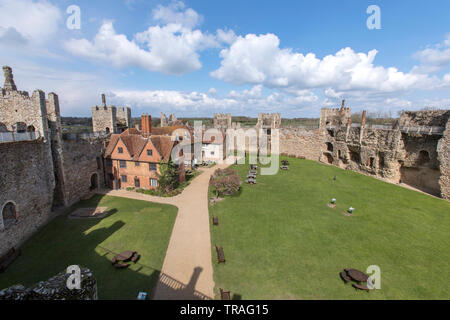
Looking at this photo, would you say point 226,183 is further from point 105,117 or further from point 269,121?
point 269,121

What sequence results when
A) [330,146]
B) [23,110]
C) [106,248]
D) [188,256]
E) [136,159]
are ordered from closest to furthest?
[188,256], [106,248], [23,110], [136,159], [330,146]

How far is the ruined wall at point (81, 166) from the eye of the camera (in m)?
22.3

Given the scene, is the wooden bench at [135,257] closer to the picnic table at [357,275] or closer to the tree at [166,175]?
the tree at [166,175]

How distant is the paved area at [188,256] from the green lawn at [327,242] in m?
0.79

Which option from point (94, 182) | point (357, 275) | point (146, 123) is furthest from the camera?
point (146, 123)

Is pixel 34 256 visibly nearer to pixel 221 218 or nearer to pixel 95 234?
pixel 95 234

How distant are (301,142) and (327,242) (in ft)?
105

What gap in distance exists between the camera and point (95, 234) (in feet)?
55.6

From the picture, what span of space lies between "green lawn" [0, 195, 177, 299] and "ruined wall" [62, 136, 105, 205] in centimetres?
423

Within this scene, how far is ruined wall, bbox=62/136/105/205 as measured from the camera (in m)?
22.3

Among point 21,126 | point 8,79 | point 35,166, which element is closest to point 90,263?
point 35,166

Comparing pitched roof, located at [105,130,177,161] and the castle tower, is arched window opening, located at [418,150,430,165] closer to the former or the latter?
pitched roof, located at [105,130,177,161]

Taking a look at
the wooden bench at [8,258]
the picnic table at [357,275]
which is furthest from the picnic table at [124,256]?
the picnic table at [357,275]

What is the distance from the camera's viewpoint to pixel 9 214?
1653 cm
